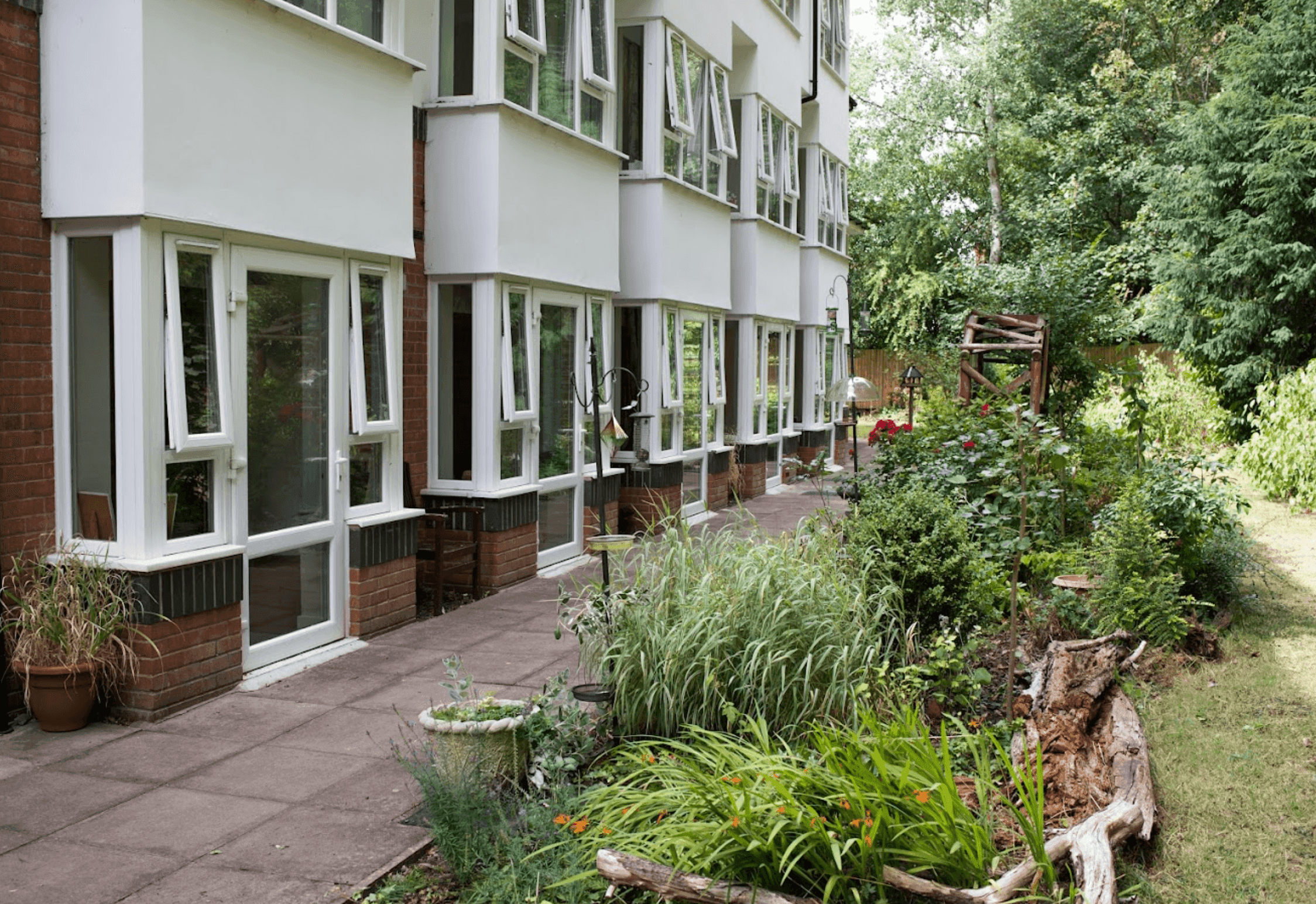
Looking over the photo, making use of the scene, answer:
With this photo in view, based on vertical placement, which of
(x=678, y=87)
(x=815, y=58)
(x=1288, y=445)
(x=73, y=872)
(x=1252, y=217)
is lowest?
(x=73, y=872)

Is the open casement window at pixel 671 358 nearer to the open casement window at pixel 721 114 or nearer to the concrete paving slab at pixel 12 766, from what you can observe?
the open casement window at pixel 721 114

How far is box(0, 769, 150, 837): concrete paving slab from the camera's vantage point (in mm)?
5082

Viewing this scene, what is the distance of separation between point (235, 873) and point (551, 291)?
7.12 meters

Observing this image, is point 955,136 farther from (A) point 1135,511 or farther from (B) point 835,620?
(B) point 835,620

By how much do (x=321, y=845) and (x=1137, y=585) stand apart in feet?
18.9

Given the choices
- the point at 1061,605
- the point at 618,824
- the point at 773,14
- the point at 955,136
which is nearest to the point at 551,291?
the point at 1061,605

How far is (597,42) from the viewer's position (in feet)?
37.5

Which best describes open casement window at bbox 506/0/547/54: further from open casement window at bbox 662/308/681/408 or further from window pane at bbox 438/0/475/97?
open casement window at bbox 662/308/681/408

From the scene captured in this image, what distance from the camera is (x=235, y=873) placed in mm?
4586

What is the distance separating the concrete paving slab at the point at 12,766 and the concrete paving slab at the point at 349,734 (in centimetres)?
112

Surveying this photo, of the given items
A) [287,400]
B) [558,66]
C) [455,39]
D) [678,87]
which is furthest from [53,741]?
[678,87]

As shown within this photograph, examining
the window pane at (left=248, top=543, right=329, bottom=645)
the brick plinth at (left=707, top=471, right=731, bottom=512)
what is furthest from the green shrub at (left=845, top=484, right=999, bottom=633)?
the brick plinth at (left=707, top=471, right=731, bottom=512)

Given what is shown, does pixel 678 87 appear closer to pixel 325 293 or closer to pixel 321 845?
pixel 325 293

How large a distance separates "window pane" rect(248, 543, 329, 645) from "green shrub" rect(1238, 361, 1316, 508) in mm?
13613
